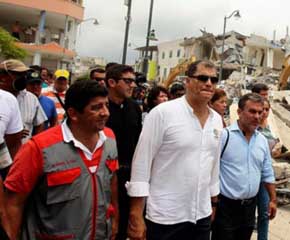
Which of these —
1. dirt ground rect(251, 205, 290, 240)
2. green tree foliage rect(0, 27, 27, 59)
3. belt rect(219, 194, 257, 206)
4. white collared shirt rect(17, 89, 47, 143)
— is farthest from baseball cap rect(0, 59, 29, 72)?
green tree foliage rect(0, 27, 27, 59)

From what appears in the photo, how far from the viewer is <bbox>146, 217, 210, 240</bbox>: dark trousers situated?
3.12m

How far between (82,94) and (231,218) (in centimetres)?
205

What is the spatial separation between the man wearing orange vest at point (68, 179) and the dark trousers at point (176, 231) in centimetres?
61

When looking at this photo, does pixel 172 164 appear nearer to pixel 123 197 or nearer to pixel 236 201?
pixel 123 197

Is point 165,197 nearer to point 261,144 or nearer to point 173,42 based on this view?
point 261,144

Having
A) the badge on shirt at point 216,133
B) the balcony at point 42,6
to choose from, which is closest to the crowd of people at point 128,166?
the badge on shirt at point 216,133

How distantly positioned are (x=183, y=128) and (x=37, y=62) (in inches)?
1141

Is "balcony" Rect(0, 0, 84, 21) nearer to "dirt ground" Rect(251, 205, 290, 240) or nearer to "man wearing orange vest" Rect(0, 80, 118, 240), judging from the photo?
"dirt ground" Rect(251, 205, 290, 240)

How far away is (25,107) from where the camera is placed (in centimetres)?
468

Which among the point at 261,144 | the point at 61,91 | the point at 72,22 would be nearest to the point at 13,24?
the point at 72,22

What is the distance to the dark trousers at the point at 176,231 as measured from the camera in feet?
10.2

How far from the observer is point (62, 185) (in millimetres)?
2342

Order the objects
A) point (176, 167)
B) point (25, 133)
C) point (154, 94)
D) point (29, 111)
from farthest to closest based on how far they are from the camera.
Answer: point (154, 94) → point (29, 111) → point (25, 133) → point (176, 167)

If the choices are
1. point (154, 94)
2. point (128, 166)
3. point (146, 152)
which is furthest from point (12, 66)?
point (154, 94)
